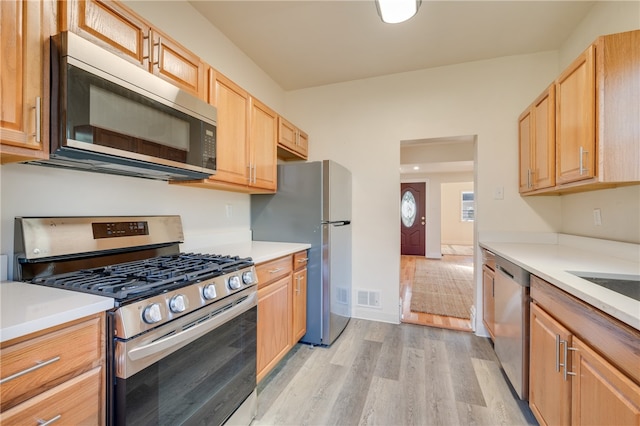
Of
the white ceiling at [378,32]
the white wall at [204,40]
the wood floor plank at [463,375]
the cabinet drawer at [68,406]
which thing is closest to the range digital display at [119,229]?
the cabinet drawer at [68,406]

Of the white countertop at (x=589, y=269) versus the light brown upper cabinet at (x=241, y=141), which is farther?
the light brown upper cabinet at (x=241, y=141)

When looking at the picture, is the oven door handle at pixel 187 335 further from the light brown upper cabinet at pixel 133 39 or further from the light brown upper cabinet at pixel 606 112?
the light brown upper cabinet at pixel 606 112

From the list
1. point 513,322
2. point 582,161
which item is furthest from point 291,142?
point 513,322

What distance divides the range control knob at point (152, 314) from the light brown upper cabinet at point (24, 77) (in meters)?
0.67

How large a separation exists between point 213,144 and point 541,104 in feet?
7.81

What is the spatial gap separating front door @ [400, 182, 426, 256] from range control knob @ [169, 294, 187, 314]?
681cm

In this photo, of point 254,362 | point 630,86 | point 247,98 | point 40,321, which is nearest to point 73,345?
point 40,321

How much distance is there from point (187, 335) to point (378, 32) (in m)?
2.51

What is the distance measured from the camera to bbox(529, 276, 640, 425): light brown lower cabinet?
836 mm

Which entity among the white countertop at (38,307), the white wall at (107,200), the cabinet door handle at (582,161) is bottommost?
the white countertop at (38,307)

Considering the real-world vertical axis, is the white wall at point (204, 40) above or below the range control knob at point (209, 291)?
above

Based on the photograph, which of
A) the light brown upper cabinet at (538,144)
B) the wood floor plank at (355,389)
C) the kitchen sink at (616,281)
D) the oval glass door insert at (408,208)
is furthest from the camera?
the oval glass door insert at (408,208)

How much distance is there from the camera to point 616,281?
127 centimetres

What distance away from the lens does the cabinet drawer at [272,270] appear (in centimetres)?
177
